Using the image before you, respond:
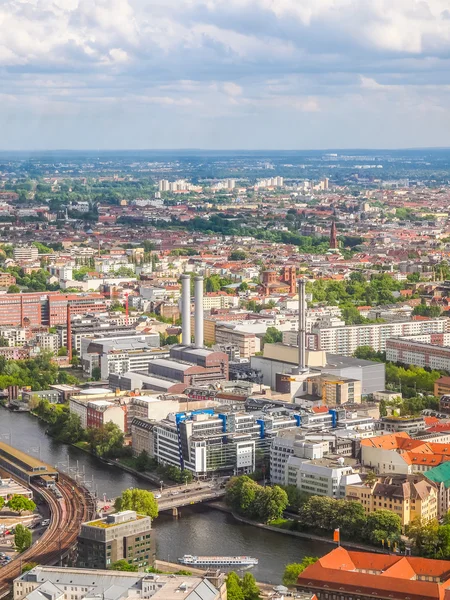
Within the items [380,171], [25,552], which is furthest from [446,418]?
[380,171]

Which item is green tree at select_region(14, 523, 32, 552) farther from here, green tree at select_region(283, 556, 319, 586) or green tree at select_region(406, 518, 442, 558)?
green tree at select_region(406, 518, 442, 558)

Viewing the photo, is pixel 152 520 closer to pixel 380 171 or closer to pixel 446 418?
pixel 446 418

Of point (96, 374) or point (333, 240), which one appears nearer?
point (96, 374)

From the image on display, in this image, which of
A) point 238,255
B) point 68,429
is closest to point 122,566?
point 68,429

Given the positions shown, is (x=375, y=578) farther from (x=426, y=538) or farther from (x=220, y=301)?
(x=220, y=301)

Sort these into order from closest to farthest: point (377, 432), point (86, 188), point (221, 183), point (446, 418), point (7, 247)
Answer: point (377, 432) → point (446, 418) → point (7, 247) → point (86, 188) → point (221, 183)

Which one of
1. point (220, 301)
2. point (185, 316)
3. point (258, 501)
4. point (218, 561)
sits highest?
point (185, 316)

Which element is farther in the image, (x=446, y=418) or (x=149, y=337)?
(x=149, y=337)
